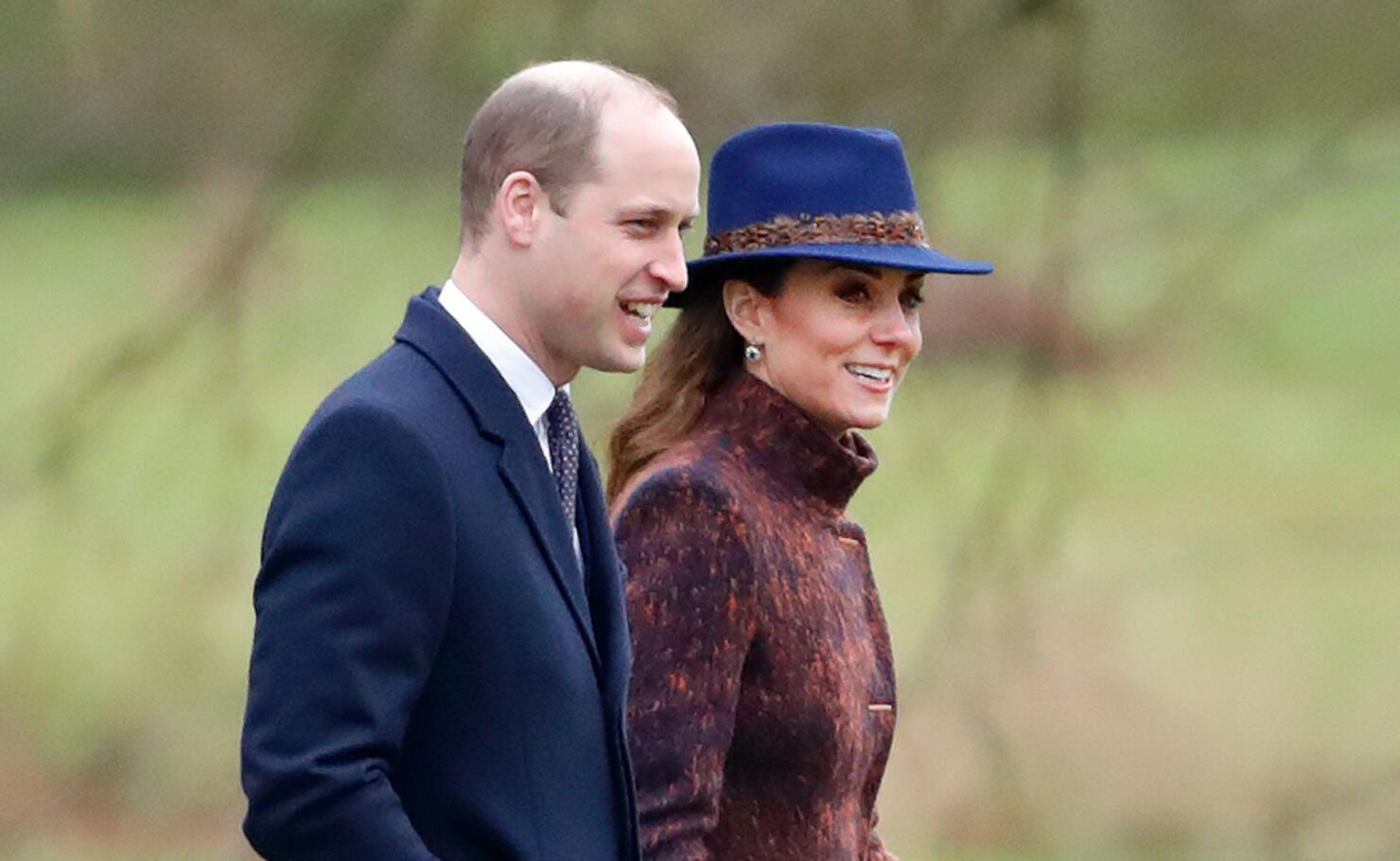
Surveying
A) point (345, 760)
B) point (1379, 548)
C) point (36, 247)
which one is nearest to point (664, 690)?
point (345, 760)

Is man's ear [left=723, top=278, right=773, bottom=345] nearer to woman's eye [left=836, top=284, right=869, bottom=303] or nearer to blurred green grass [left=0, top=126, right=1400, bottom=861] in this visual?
woman's eye [left=836, top=284, right=869, bottom=303]

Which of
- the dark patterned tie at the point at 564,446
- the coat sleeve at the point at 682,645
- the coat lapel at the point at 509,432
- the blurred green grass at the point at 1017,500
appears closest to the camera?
the coat lapel at the point at 509,432

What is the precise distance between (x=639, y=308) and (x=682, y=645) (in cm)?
50

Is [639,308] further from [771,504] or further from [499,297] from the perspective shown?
[771,504]

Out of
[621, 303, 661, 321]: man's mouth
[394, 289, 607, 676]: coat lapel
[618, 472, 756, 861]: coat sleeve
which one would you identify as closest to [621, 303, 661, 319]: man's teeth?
[621, 303, 661, 321]: man's mouth

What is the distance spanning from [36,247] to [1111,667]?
7.38 ft

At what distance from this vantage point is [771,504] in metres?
2.45

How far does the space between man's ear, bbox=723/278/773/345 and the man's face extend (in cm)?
64

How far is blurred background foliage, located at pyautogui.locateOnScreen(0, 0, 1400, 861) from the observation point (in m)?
4.54

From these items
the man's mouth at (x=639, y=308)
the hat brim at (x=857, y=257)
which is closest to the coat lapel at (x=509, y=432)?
the man's mouth at (x=639, y=308)

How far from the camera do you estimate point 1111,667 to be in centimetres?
480

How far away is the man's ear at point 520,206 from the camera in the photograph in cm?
187

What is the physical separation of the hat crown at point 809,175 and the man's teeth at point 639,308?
676 mm

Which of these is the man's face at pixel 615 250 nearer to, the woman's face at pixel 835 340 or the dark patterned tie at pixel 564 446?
the dark patterned tie at pixel 564 446
